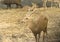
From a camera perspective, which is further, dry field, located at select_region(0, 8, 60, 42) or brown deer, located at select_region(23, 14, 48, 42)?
dry field, located at select_region(0, 8, 60, 42)

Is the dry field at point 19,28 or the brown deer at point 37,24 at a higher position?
the brown deer at point 37,24

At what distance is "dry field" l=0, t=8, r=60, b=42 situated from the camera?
342 cm

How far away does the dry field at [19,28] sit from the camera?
342 centimetres

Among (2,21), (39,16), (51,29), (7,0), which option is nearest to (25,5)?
(7,0)

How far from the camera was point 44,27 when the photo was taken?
2.98 meters

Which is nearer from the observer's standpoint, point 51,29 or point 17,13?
point 51,29

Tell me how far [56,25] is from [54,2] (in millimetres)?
1723

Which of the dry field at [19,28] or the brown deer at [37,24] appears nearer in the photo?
the brown deer at [37,24]

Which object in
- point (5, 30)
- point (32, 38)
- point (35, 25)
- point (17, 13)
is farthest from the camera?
point (17, 13)

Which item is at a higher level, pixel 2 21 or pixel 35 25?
pixel 35 25

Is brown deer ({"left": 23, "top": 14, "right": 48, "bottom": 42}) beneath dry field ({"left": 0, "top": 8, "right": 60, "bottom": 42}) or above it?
above

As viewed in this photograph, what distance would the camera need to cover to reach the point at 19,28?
3850mm

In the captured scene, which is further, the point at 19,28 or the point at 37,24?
the point at 19,28

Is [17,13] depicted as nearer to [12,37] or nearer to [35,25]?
[12,37]
